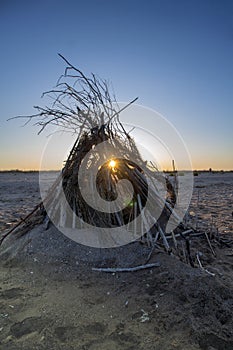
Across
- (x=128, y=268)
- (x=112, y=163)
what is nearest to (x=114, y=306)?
(x=128, y=268)

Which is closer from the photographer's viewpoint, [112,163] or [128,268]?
[128,268]

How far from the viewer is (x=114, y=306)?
9.37 ft

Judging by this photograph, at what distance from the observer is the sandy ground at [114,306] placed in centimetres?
238

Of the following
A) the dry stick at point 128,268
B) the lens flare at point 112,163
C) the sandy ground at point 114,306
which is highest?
the lens flare at point 112,163

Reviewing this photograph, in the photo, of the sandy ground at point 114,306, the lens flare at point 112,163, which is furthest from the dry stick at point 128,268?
the lens flare at point 112,163

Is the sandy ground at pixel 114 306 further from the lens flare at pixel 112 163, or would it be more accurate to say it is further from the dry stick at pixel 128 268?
the lens flare at pixel 112 163

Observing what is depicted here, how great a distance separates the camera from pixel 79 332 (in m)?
2.49

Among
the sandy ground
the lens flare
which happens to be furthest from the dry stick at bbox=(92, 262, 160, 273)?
the lens flare

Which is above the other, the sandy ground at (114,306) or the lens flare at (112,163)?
the lens flare at (112,163)

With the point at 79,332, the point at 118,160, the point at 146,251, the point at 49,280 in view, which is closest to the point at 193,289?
the point at 146,251

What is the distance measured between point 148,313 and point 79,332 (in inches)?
25.7

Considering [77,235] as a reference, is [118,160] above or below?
above

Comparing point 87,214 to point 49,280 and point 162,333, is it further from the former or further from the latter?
point 162,333

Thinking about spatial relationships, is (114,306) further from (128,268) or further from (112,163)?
(112,163)
